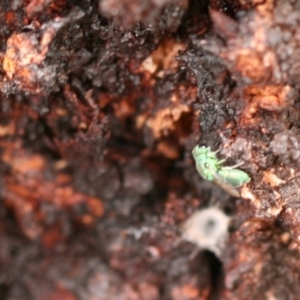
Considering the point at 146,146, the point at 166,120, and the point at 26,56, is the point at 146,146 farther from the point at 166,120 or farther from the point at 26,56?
the point at 26,56

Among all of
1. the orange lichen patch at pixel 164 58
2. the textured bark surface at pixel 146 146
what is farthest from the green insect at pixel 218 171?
the orange lichen patch at pixel 164 58

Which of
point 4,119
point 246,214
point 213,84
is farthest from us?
point 4,119

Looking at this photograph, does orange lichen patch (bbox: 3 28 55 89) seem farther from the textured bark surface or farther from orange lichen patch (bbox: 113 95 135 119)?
orange lichen patch (bbox: 113 95 135 119)


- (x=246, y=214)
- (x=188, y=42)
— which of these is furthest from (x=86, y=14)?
(x=246, y=214)

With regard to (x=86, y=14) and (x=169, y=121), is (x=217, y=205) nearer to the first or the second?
(x=169, y=121)

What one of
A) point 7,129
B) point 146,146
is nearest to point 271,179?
point 146,146

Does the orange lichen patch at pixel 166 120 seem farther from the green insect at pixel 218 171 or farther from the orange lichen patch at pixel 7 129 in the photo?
the orange lichen patch at pixel 7 129
